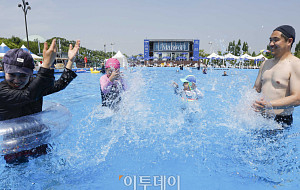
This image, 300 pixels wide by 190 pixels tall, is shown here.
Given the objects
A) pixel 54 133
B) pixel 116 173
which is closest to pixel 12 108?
pixel 54 133

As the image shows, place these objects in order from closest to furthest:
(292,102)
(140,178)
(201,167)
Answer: (292,102), (140,178), (201,167)

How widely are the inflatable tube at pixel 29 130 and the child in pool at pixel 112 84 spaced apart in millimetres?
1590

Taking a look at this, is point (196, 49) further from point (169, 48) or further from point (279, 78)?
point (279, 78)

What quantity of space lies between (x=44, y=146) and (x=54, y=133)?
9.3 inches

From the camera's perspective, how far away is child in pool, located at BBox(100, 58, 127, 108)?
3861 millimetres

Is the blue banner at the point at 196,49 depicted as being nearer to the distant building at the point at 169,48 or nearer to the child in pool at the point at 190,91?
the distant building at the point at 169,48

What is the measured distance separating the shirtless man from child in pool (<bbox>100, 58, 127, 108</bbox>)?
7.93 ft

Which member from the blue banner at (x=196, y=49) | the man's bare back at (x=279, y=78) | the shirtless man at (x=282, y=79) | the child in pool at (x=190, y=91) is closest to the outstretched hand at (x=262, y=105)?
the shirtless man at (x=282, y=79)

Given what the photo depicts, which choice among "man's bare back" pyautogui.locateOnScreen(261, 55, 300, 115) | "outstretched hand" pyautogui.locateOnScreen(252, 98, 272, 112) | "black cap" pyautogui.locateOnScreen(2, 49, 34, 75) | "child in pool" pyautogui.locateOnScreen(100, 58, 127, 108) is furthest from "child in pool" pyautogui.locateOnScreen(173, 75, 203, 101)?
"black cap" pyautogui.locateOnScreen(2, 49, 34, 75)

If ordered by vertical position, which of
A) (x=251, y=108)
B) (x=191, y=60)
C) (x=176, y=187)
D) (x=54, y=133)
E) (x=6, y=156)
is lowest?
(x=176, y=187)

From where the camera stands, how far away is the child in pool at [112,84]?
3.86 m

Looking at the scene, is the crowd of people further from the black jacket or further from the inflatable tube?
the inflatable tube

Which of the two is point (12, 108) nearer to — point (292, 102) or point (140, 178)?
point (140, 178)

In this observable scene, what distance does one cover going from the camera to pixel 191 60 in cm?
6300
